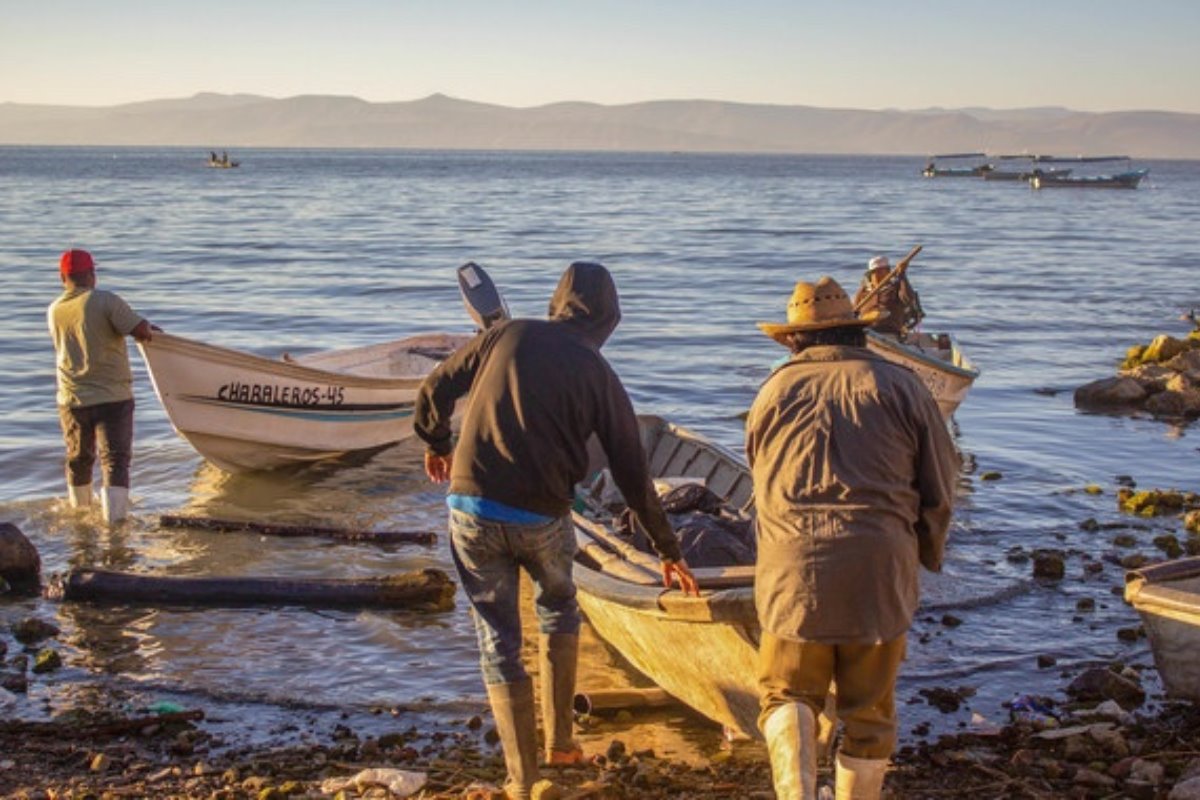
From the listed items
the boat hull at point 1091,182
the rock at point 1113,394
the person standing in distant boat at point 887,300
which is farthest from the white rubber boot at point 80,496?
the boat hull at point 1091,182

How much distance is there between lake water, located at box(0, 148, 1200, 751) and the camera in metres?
9.27

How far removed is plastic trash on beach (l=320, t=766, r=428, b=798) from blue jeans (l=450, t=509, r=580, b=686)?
860 mm

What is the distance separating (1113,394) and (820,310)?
15.0m

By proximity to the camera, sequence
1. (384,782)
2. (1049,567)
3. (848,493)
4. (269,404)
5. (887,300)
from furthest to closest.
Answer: (887,300) → (269,404) → (1049,567) → (384,782) → (848,493)

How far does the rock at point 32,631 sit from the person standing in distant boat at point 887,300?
839 centimetres

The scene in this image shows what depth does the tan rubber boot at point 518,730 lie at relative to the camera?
19.7ft

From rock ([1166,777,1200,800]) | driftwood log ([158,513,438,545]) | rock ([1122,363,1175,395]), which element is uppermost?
rock ([1166,777,1200,800])

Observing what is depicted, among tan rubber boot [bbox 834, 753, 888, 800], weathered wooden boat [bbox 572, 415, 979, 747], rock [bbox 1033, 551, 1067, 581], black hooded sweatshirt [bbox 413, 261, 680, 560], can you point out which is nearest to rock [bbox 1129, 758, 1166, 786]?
weathered wooden boat [bbox 572, 415, 979, 747]

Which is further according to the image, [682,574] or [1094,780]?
[1094,780]

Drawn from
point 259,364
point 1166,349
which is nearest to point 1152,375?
point 1166,349

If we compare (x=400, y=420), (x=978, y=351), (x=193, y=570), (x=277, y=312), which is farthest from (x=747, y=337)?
(x=193, y=570)

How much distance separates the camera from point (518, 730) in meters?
6.02

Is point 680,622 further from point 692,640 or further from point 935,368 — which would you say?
point 935,368

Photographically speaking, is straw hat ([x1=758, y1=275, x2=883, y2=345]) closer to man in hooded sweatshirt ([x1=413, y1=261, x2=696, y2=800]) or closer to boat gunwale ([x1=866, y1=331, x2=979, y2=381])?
man in hooded sweatshirt ([x1=413, y1=261, x2=696, y2=800])
